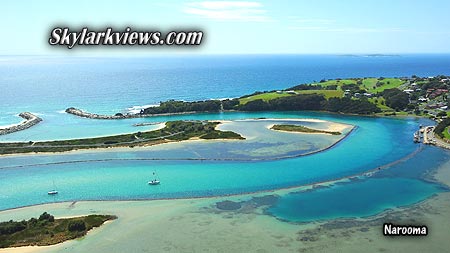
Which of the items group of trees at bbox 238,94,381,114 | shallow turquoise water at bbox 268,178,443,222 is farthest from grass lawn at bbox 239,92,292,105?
shallow turquoise water at bbox 268,178,443,222

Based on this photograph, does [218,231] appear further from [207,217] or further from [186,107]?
[186,107]

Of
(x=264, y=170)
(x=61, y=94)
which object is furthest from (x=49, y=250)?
(x=61, y=94)

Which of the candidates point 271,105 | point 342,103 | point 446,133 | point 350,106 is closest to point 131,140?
point 271,105

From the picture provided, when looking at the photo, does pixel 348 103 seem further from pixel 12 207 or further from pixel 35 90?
pixel 35 90

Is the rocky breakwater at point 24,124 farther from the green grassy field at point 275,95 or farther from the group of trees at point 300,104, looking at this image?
the green grassy field at point 275,95

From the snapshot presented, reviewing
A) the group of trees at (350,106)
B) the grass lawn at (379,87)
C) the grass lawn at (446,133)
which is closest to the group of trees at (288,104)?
the group of trees at (350,106)


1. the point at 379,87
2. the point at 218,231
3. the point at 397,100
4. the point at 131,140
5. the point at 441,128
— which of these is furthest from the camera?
the point at 379,87

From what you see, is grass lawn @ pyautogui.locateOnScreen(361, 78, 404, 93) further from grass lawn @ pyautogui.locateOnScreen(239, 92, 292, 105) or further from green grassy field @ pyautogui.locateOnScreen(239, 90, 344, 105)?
grass lawn @ pyautogui.locateOnScreen(239, 92, 292, 105)
